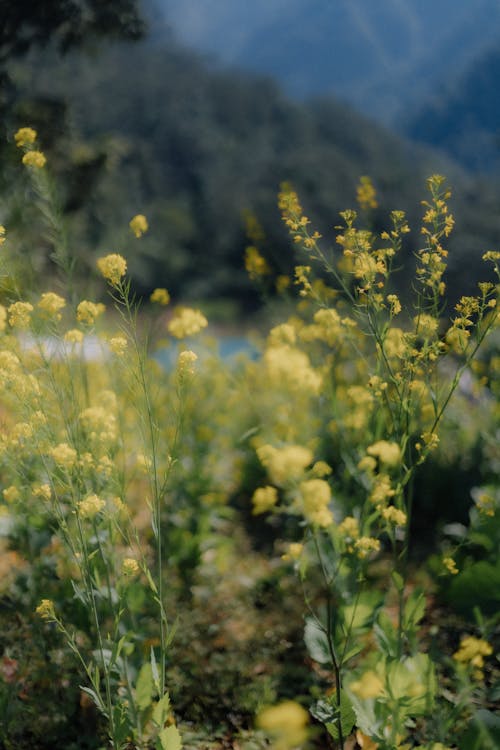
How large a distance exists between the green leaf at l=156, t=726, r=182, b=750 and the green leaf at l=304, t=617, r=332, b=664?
50cm

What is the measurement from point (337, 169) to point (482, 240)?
15305 millimetres

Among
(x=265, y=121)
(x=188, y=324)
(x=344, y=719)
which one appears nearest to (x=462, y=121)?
(x=265, y=121)

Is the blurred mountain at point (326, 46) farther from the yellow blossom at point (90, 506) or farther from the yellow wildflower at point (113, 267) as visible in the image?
the yellow blossom at point (90, 506)

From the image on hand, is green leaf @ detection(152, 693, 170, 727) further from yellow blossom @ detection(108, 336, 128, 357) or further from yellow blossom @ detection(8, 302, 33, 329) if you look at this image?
yellow blossom @ detection(8, 302, 33, 329)

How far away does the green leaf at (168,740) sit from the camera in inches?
53.4

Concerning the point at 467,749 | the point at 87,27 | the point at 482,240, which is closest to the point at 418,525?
the point at 467,749

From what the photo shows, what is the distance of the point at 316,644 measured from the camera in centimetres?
177

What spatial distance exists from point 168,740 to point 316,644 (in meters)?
0.55

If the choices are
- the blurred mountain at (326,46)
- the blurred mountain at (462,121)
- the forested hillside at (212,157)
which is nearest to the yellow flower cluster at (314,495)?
the blurred mountain at (462,121)

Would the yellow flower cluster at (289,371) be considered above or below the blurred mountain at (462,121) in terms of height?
below

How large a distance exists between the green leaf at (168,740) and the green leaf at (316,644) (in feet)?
1.65

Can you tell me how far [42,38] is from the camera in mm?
3232

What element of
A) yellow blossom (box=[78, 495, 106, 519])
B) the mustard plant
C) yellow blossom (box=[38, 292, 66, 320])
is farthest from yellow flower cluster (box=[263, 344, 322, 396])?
yellow blossom (box=[38, 292, 66, 320])

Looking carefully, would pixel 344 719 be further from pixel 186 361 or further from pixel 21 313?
pixel 21 313
